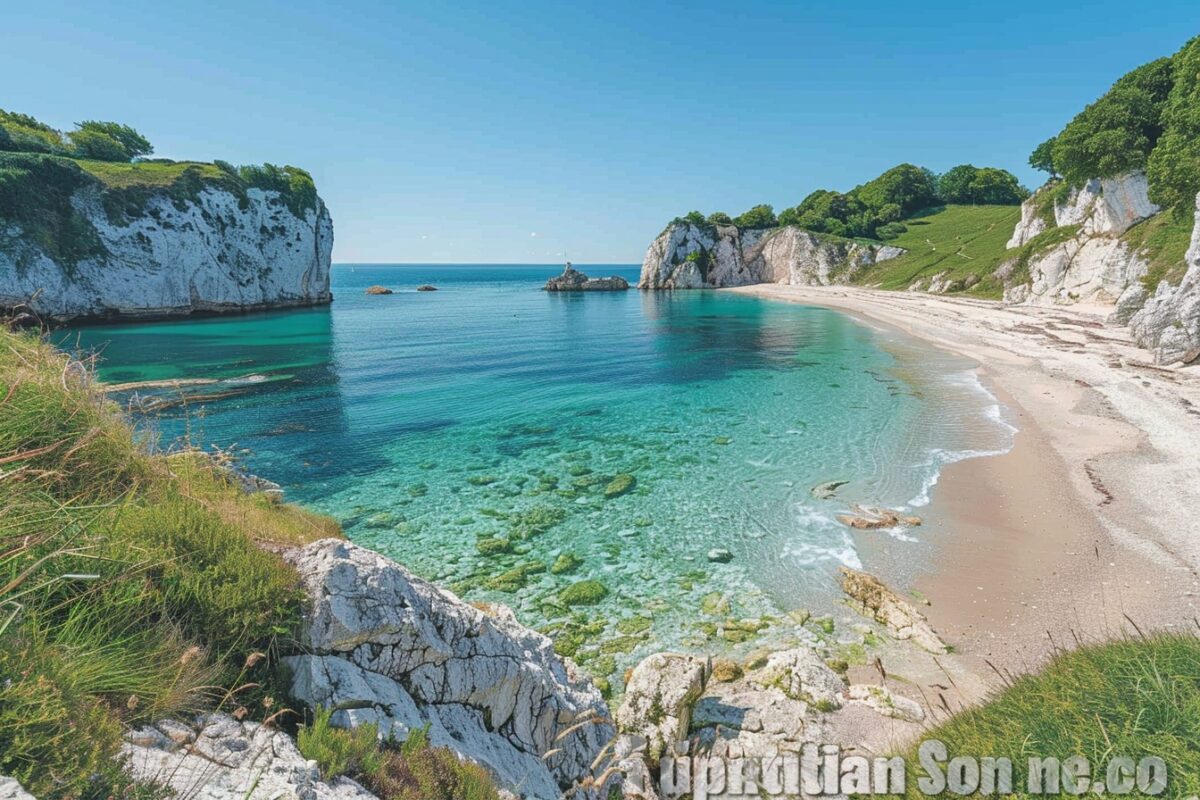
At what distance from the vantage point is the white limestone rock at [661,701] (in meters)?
7.46

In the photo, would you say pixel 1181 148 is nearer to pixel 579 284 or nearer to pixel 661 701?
pixel 661 701

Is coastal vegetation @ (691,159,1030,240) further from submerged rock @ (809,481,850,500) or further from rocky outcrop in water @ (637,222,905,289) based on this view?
submerged rock @ (809,481,850,500)

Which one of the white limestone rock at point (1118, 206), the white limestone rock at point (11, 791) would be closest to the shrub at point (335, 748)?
the white limestone rock at point (11, 791)

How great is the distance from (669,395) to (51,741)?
29537mm

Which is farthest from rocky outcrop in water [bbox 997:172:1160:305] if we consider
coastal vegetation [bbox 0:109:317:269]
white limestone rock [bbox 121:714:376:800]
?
coastal vegetation [bbox 0:109:317:269]

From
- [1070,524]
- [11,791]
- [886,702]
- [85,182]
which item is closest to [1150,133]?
[1070,524]

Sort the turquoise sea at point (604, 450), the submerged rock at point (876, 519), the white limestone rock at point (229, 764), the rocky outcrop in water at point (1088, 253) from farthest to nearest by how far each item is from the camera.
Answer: the rocky outcrop in water at point (1088, 253) → the submerged rock at point (876, 519) → the turquoise sea at point (604, 450) → the white limestone rock at point (229, 764)

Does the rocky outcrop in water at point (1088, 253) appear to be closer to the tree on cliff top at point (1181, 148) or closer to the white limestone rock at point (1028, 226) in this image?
the white limestone rock at point (1028, 226)

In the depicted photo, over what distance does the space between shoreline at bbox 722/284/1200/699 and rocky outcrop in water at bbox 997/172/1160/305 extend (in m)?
26.5

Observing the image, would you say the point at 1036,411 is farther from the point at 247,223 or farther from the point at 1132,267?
the point at 247,223

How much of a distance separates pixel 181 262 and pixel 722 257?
330ft

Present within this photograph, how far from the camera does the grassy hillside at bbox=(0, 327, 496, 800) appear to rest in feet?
8.88

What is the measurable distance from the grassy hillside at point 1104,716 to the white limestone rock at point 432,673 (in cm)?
369

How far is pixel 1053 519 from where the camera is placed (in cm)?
1477
